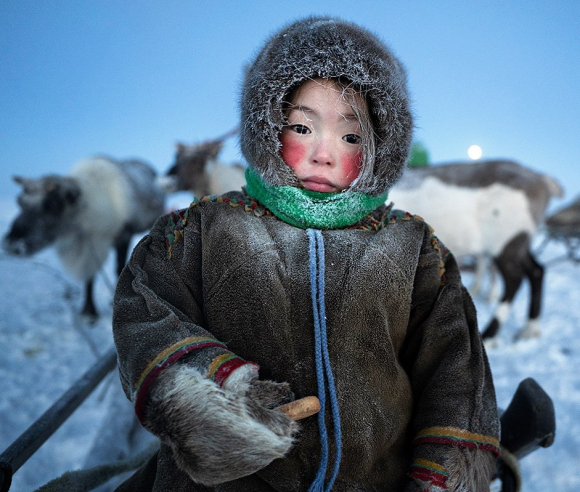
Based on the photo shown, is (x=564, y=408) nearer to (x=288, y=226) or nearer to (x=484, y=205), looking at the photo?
(x=484, y=205)

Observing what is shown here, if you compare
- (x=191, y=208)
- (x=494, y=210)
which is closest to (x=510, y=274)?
(x=494, y=210)

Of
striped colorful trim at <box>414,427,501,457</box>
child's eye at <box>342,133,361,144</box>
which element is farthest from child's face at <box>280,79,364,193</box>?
striped colorful trim at <box>414,427,501,457</box>

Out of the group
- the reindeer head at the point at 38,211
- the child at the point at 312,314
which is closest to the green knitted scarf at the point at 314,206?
the child at the point at 312,314

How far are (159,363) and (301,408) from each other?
29cm

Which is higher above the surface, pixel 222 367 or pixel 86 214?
pixel 222 367

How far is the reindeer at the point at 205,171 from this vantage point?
4273 mm

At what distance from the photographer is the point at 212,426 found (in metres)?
0.72

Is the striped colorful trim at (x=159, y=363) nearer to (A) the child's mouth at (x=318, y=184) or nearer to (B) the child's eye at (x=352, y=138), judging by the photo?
(A) the child's mouth at (x=318, y=184)

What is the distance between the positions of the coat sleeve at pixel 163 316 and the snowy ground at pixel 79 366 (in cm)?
163

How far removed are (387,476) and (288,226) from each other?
639 millimetres

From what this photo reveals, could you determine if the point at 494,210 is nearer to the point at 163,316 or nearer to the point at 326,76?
the point at 326,76

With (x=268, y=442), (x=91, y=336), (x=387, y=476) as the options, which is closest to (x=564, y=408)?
(x=387, y=476)

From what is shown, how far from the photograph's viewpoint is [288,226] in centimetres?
106

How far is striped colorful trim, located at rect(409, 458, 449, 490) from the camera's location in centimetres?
88
